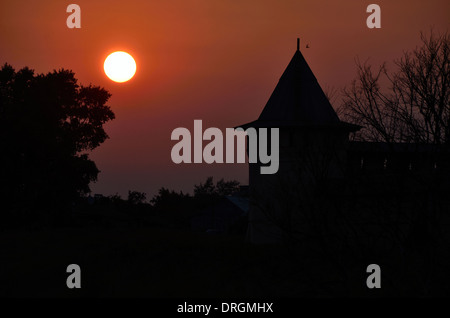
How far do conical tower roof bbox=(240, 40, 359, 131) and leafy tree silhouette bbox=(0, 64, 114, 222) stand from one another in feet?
51.6

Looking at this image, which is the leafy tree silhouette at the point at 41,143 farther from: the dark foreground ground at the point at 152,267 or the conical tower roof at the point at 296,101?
the conical tower roof at the point at 296,101

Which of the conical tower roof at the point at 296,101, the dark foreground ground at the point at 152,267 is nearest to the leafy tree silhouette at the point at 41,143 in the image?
the dark foreground ground at the point at 152,267

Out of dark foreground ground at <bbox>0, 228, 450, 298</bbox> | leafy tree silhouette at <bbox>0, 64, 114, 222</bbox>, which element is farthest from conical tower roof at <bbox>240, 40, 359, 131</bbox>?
leafy tree silhouette at <bbox>0, 64, 114, 222</bbox>

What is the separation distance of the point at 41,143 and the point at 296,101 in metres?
19.4

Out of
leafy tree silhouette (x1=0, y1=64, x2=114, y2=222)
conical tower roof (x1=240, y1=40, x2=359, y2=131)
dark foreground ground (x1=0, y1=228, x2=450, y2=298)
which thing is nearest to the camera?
dark foreground ground (x1=0, y1=228, x2=450, y2=298)

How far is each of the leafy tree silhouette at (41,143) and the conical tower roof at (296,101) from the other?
1573 cm

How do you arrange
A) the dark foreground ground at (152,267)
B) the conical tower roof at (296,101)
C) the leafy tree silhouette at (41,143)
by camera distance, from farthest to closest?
the leafy tree silhouette at (41,143)
the conical tower roof at (296,101)
the dark foreground ground at (152,267)

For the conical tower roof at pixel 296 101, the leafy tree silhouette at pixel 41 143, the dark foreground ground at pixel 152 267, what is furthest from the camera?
the leafy tree silhouette at pixel 41 143

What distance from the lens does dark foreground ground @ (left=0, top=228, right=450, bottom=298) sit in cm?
2614

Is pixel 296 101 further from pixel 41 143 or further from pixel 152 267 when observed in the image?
pixel 41 143

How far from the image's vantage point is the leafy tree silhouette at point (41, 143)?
48.3m

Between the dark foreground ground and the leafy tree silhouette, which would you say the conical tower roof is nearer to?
the dark foreground ground
